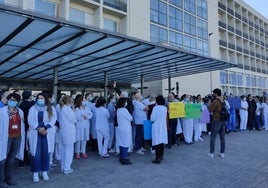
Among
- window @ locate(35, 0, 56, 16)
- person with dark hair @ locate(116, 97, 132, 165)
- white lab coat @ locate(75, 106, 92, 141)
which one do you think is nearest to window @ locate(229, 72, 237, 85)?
window @ locate(35, 0, 56, 16)

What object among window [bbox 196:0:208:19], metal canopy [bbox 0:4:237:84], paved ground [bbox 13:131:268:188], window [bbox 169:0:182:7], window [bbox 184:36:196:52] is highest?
window [bbox 196:0:208:19]

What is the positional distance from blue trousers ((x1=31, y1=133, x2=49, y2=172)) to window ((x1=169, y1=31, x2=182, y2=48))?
84.1 ft

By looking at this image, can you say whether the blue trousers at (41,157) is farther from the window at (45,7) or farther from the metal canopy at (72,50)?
the window at (45,7)

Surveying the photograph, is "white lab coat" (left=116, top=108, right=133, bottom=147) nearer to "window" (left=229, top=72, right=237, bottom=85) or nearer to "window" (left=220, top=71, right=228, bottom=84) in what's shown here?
"window" (left=220, top=71, right=228, bottom=84)

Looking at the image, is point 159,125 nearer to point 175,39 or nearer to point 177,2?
point 175,39

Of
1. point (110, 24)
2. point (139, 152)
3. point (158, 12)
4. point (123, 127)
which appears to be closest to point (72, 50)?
point (123, 127)

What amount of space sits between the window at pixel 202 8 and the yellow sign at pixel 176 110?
92.9 ft

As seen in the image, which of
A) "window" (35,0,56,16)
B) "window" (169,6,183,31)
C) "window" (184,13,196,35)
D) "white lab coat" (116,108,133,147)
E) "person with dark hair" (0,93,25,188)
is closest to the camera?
"person with dark hair" (0,93,25,188)

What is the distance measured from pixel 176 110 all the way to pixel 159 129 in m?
2.63

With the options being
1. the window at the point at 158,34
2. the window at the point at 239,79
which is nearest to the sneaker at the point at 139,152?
the window at the point at 158,34

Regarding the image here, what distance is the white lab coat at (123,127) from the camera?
23.4 feet

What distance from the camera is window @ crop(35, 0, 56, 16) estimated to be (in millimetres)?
20875

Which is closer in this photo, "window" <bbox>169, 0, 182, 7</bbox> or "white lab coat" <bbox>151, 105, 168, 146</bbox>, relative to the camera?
"white lab coat" <bbox>151, 105, 168, 146</bbox>

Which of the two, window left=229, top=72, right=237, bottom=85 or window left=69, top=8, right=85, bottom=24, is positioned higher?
window left=69, top=8, right=85, bottom=24
